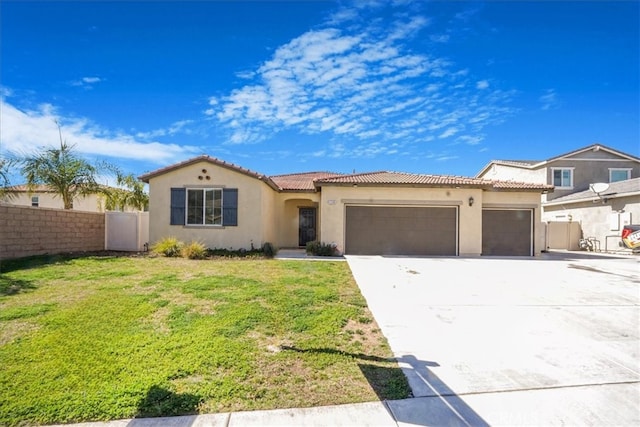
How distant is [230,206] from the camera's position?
14.3 meters

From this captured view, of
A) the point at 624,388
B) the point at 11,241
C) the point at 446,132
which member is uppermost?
the point at 446,132

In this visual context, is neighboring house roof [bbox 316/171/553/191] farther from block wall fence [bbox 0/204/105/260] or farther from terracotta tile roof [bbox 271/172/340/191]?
block wall fence [bbox 0/204/105/260]

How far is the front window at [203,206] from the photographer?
47.4 feet

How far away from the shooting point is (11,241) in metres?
10.3

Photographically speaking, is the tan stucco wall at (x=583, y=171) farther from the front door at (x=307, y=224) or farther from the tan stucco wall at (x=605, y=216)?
the front door at (x=307, y=224)

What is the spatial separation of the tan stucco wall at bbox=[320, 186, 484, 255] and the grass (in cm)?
752

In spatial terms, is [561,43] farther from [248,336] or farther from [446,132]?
[248,336]

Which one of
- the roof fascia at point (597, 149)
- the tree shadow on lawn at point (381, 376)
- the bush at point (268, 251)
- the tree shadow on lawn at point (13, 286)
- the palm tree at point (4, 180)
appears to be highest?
the roof fascia at point (597, 149)

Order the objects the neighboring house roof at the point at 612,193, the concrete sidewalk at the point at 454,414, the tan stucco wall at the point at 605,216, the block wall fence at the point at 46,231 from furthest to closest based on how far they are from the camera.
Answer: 1. the neighboring house roof at the point at 612,193
2. the tan stucco wall at the point at 605,216
3. the block wall fence at the point at 46,231
4. the concrete sidewalk at the point at 454,414

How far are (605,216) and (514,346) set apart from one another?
21.7 metres

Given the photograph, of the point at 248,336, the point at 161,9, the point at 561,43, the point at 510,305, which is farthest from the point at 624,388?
the point at 161,9

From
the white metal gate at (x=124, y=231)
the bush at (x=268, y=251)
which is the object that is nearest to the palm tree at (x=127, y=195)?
the white metal gate at (x=124, y=231)

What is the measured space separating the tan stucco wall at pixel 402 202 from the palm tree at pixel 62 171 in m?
13.0

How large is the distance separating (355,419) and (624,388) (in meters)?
3.21
